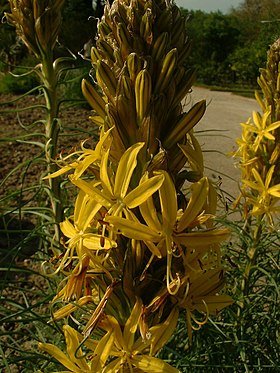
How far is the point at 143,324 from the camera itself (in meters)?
1.03

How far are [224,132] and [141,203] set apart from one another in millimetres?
8900

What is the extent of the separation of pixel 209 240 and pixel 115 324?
29 centimetres

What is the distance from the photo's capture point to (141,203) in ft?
3.13

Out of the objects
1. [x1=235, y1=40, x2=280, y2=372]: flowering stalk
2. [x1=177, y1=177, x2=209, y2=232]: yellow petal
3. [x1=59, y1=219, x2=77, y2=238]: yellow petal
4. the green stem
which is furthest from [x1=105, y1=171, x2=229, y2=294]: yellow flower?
[x1=235, y1=40, x2=280, y2=372]: flowering stalk

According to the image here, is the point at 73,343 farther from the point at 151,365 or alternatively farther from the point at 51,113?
the point at 51,113

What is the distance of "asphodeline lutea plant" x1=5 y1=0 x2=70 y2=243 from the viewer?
1726mm

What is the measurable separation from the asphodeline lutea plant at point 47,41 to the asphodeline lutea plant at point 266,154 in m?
0.88

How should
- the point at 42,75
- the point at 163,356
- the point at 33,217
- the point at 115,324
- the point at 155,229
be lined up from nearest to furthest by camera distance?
the point at 155,229 → the point at 115,324 → the point at 42,75 → the point at 163,356 → the point at 33,217

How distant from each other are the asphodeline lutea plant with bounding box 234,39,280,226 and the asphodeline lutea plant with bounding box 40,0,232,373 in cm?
114

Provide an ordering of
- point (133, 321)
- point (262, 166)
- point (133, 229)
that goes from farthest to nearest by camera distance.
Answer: point (262, 166) → point (133, 321) → point (133, 229)

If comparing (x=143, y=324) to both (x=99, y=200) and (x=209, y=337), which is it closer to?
(x=99, y=200)

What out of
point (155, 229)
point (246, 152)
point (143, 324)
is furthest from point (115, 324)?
point (246, 152)

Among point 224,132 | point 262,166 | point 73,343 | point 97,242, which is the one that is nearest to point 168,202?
point 97,242

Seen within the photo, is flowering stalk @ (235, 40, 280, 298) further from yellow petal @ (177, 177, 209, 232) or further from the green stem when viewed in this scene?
yellow petal @ (177, 177, 209, 232)
